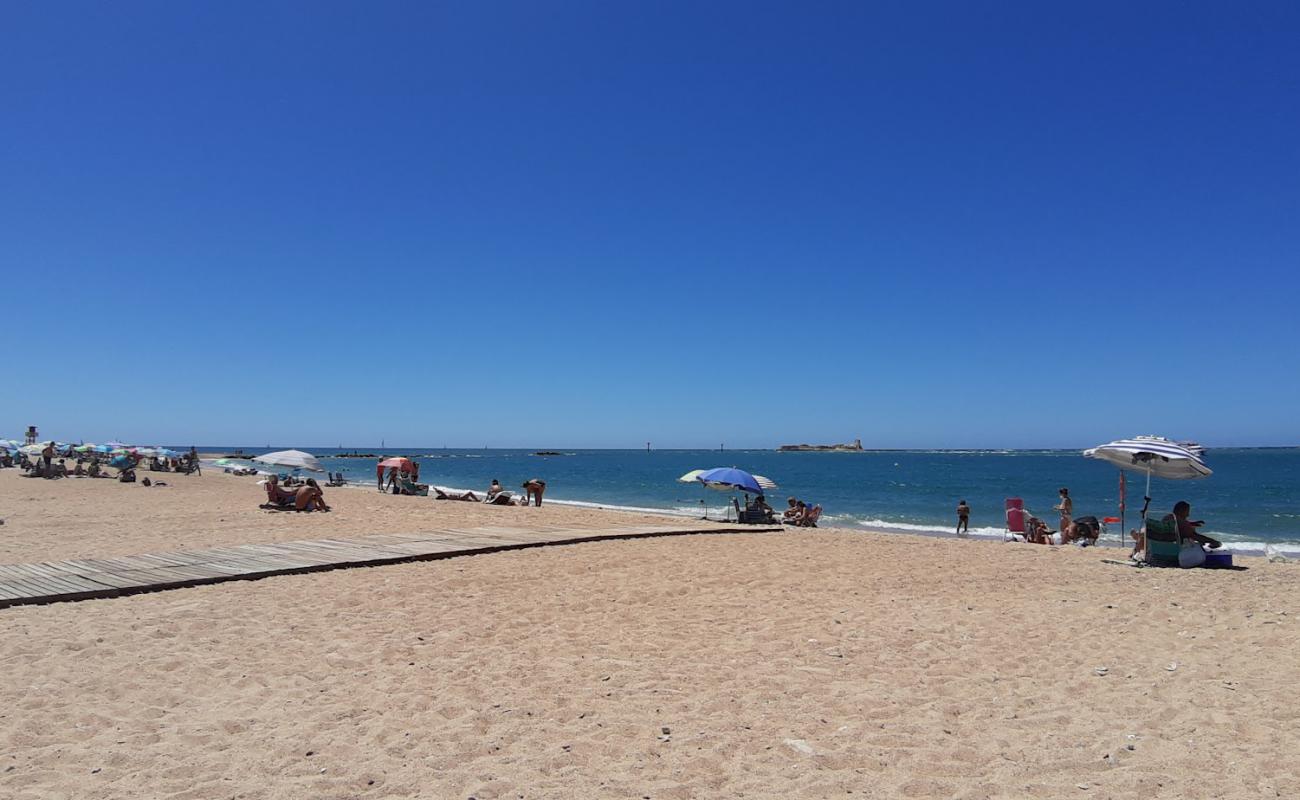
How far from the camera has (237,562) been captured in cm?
953

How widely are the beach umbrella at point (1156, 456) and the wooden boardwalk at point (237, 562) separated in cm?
831

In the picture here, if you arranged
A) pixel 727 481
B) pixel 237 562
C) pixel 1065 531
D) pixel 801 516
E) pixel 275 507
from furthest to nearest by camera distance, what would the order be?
pixel 801 516 < pixel 727 481 < pixel 275 507 < pixel 1065 531 < pixel 237 562

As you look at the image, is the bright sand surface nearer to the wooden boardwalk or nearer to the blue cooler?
the wooden boardwalk

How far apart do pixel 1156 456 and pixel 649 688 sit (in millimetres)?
10417

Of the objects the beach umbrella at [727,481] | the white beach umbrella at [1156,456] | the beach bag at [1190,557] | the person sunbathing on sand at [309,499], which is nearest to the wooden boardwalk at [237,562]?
the person sunbathing on sand at [309,499]

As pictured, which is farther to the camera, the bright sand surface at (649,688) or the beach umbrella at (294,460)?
the beach umbrella at (294,460)

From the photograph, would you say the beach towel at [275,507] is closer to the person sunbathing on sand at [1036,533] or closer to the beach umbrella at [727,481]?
the beach umbrella at [727,481]

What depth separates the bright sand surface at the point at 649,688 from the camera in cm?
386

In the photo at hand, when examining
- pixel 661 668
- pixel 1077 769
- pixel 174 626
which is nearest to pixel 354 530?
pixel 174 626

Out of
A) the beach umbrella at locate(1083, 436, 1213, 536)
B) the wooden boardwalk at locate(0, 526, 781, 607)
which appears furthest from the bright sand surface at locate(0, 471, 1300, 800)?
the beach umbrella at locate(1083, 436, 1213, 536)

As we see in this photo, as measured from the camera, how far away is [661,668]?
5.73 m

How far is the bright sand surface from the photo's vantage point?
3.86 metres

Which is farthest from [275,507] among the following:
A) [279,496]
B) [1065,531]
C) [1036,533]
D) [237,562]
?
[1065,531]

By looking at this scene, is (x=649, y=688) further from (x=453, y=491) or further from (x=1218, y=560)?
(x=453, y=491)
